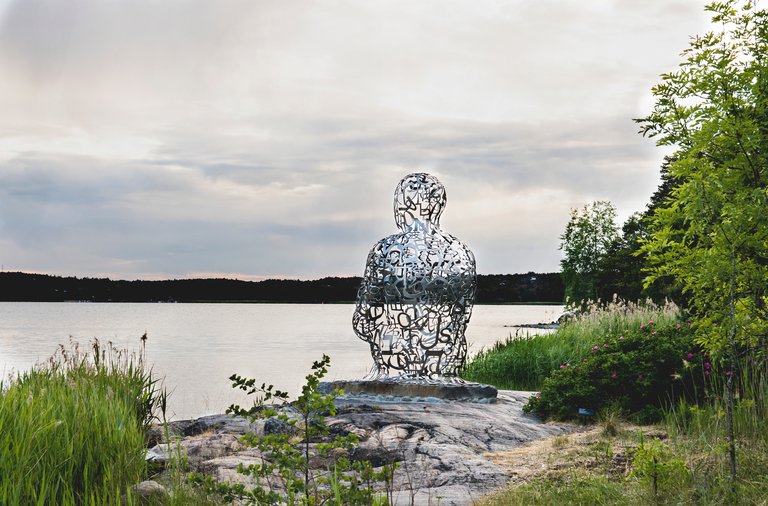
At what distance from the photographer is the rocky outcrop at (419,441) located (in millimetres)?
5766

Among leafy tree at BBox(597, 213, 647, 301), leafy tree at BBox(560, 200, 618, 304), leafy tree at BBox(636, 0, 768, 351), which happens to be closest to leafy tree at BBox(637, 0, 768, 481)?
leafy tree at BBox(636, 0, 768, 351)

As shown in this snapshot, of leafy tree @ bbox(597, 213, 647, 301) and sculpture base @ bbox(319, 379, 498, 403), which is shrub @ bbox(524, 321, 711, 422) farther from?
leafy tree @ bbox(597, 213, 647, 301)

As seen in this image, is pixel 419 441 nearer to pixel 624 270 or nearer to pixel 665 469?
pixel 665 469

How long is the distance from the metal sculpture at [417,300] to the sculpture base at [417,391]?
166 mm

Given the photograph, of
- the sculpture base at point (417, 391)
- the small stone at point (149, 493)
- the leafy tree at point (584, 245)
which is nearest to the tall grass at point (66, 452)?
the small stone at point (149, 493)

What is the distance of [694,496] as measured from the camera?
5133 millimetres

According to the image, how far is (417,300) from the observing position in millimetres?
9383

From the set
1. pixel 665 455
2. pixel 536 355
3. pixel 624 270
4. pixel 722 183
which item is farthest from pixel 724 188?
pixel 624 270

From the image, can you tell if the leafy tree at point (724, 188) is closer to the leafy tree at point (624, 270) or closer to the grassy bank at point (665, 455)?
the grassy bank at point (665, 455)

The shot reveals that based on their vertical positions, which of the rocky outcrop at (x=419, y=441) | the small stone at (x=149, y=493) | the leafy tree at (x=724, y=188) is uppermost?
the leafy tree at (x=724, y=188)

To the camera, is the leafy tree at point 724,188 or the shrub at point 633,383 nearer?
the leafy tree at point 724,188

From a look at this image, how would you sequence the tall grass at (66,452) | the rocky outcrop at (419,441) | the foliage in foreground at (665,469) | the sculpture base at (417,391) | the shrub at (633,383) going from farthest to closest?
the sculpture base at (417,391) < the shrub at (633,383) < the rocky outcrop at (419,441) < the foliage in foreground at (665,469) < the tall grass at (66,452)

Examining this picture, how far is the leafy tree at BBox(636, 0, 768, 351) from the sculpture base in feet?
13.0

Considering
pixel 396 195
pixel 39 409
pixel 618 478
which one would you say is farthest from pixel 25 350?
pixel 618 478
